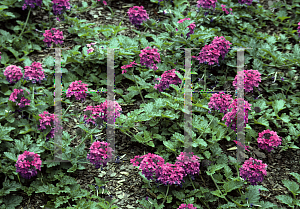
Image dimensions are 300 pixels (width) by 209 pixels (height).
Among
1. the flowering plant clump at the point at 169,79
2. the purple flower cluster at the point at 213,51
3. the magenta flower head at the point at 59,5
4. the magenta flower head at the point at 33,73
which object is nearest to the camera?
the flowering plant clump at the point at 169,79

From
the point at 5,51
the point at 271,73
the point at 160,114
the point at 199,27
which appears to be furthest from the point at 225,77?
the point at 5,51

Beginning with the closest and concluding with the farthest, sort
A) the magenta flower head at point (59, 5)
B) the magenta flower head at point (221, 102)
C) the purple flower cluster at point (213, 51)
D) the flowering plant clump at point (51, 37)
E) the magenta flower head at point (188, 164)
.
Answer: the magenta flower head at point (188, 164) → the magenta flower head at point (221, 102) → the purple flower cluster at point (213, 51) → the flowering plant clump at point (51, 37) → the magenta flower head at point (59, 5)

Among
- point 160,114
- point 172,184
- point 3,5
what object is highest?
point 3,5

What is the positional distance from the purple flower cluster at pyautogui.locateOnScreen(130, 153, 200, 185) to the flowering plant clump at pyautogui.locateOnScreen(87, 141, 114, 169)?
0.29 metres

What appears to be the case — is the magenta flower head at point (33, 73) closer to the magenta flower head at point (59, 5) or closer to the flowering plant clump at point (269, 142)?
the magenta flower head at point (59, 5)

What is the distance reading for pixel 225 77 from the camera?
12.3ft

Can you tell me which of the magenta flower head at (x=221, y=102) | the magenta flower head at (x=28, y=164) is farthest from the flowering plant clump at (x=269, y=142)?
the magenta flower head at (x=28, y=164)

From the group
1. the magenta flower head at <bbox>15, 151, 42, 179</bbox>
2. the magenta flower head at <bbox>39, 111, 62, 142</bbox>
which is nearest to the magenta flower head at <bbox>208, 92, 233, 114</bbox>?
the magenta flower head at <bbox>39, 111, 62, 142</bbox>

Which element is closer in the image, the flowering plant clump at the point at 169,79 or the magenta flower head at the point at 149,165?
the magenta flower head at the point at 149,165

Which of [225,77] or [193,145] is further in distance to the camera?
[225,77]

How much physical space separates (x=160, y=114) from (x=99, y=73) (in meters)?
1.24

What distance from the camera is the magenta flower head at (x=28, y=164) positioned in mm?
2619

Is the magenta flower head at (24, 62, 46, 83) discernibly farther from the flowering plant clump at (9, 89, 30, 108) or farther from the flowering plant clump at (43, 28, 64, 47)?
the flowering plant clump at (43, 28, 64, 47)

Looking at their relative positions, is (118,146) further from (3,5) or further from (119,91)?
(3,5)
